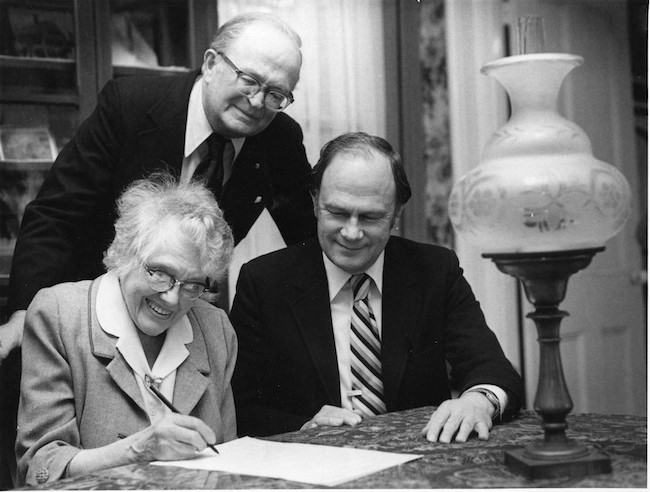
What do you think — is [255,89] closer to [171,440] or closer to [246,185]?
[246,185]

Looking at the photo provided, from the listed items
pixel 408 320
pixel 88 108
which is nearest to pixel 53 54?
pixel 88 108

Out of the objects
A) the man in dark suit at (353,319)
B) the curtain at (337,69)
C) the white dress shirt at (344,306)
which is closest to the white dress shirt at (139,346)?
the man in dark suit at (353,319)

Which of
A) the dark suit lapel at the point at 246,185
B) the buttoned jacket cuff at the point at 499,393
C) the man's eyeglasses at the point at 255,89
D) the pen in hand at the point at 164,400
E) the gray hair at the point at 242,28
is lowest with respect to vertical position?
the buttoned jacket cuff at the point at 499,393

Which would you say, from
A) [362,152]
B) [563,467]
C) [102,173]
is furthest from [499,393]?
[102,173]

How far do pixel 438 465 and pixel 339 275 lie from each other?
0.95 m

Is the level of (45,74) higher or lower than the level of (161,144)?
higher

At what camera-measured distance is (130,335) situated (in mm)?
1953

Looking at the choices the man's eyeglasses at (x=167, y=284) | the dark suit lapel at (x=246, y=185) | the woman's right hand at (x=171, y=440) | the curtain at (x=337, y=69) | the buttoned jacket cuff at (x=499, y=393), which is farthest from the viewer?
the curtain at (x=337, y=69)

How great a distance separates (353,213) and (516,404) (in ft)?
2.17

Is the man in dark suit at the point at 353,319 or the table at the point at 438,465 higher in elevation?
the man in dark suit at the point at 353,319

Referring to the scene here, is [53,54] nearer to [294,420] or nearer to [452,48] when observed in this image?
[452,48]

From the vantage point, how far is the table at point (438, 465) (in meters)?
1.42

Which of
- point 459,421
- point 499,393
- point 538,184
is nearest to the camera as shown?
point 538,184

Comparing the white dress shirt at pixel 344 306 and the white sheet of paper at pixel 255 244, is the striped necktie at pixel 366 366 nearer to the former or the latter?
the white dress shirt at pixel 344 306
